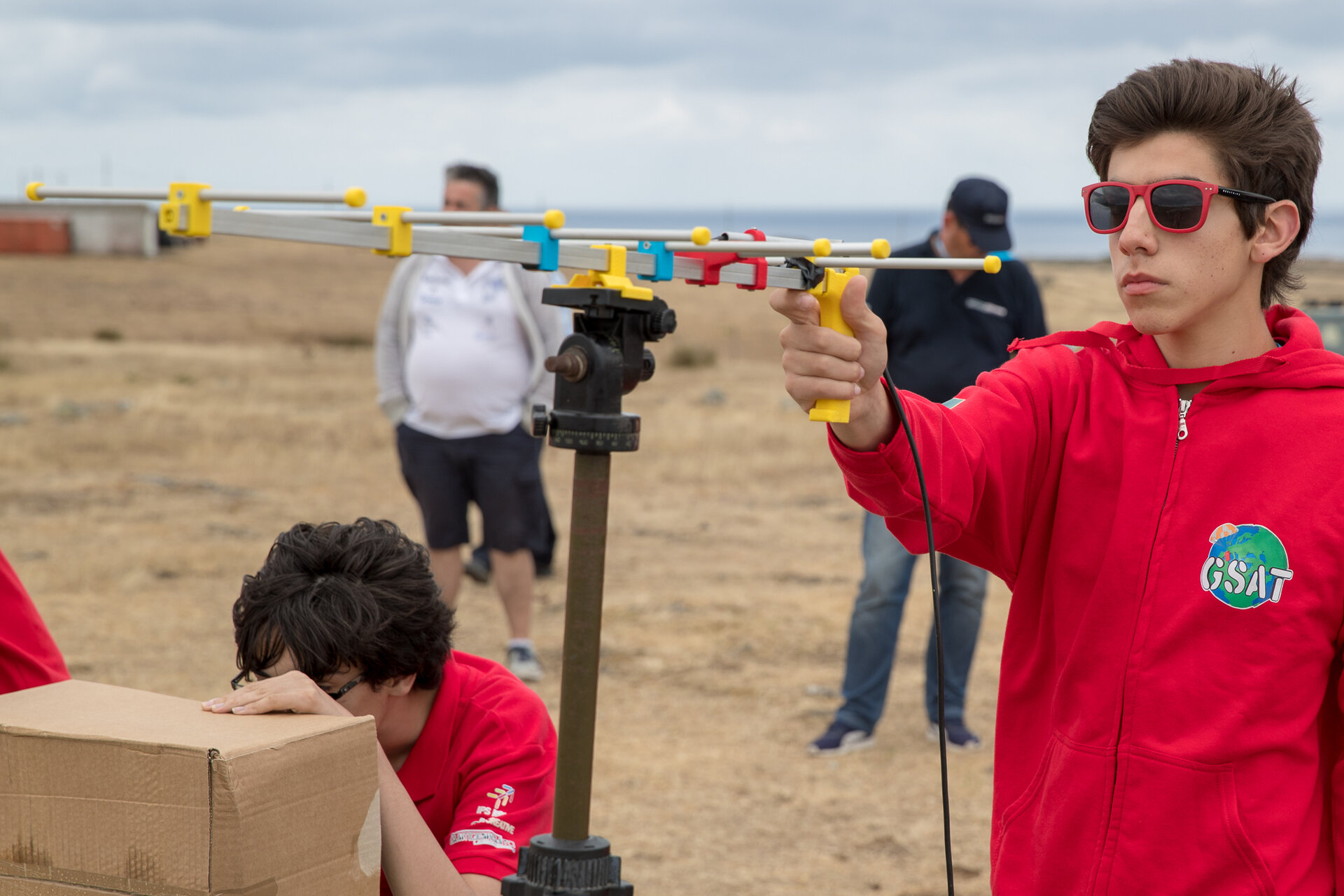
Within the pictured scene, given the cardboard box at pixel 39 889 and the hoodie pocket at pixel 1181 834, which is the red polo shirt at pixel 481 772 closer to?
the cardboard box at pixel 39 889

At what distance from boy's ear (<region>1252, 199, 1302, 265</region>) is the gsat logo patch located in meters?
0.40

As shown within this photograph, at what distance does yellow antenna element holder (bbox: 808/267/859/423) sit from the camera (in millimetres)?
1657

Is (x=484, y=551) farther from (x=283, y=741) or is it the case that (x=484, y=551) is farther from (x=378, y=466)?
(x=283, y=741)

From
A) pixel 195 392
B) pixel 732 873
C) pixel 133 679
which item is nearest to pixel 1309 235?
pixel 732 873

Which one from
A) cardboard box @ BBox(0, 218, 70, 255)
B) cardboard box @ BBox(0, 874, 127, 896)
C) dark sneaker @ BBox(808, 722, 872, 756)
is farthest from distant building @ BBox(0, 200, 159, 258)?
cardboard box @ BBox(0, 874, 127, 896)

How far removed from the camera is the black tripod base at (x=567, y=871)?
1497mm

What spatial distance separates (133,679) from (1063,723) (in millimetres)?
5295

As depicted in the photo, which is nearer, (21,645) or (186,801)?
(186,801)

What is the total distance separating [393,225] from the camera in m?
1.42

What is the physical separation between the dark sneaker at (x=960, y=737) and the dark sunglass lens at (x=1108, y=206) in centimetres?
388

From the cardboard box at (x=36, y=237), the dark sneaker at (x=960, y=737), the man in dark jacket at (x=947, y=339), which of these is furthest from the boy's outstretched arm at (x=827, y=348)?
the cardboard box at (x=36, y=237)

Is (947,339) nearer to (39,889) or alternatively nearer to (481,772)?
(481,772)

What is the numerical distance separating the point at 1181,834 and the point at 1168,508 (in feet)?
1.48

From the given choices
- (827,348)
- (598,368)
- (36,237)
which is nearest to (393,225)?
(598,368)
